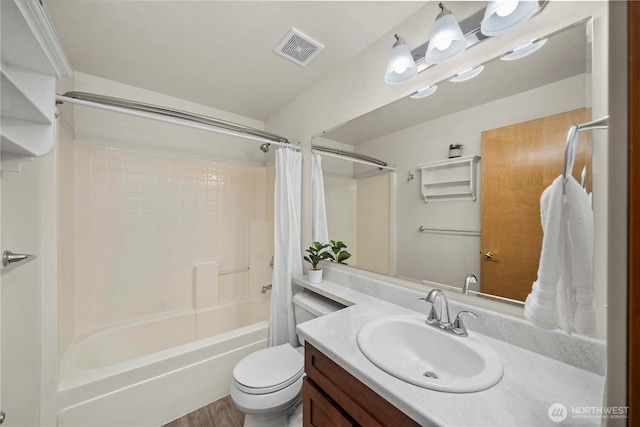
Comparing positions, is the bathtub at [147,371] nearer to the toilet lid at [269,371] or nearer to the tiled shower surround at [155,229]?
the tiled shower surround at [155,229]

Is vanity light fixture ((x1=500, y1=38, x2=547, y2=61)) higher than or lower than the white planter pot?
higher

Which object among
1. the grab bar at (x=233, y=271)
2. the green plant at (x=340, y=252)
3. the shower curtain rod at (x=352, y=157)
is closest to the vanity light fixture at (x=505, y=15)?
the shower curtain rod at (x=352, y=157)

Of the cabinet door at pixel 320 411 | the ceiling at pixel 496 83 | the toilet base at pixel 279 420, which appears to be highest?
the ceiling at pixel 496 83

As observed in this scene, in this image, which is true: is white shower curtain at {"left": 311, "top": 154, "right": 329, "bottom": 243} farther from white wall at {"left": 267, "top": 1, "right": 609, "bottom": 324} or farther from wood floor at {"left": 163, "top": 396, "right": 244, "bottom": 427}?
wood floor at {"left": 163, "top": 396, "right": 244, "bottom": 427}

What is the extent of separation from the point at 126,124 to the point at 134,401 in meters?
2.02

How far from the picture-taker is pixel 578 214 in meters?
0.54

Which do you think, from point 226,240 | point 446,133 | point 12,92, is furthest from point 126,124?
point 446,133

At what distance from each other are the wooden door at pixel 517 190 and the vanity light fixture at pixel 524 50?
0.26m

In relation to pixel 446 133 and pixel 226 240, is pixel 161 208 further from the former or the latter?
pixel 446 133

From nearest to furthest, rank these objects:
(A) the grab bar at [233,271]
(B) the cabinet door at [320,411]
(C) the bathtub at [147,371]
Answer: (B) the cabinet door at [320,411]
(C) the bathtub at [147,371]
(A) the grab bar at [233,271]

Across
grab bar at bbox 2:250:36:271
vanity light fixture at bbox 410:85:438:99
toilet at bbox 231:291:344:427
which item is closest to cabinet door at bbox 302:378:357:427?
toilet at bbox 231:291:344:427

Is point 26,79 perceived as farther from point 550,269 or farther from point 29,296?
point 550,269

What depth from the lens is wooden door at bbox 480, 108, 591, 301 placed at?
810mm

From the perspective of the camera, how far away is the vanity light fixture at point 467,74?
3.24 ft
